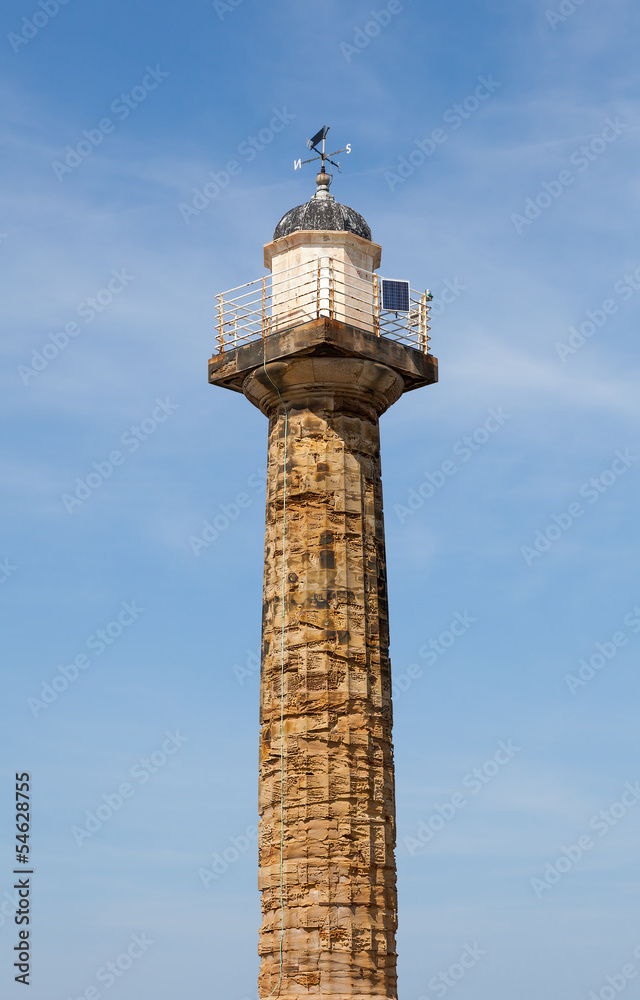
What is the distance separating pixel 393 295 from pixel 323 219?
2.40m

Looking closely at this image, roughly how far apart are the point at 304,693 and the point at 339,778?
6.30 ft

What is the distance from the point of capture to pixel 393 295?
109 feet

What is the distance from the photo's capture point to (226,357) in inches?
1325

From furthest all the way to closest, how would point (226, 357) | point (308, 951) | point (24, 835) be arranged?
point (226, 357) → point (24, 835) → point (308, 951)

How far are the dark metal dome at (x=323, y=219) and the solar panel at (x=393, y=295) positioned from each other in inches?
52.2

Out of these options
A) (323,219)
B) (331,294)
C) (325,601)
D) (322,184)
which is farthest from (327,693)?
(322,184)

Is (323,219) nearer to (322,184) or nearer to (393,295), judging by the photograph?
(322,184)

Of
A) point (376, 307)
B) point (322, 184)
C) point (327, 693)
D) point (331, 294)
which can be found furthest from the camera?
point (322, 184)

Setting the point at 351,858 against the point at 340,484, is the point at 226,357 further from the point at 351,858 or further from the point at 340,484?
the point at 351,858

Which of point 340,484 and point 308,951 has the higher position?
point 340,484

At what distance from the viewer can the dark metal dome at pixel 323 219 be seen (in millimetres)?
33406

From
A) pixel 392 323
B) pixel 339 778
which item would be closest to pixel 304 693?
pixel 339 778

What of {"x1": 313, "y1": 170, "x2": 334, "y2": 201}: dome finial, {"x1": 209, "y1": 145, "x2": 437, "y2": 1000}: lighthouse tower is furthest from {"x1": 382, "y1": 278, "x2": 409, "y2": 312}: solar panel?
→ {"x1": 313, "y1": 170, "x2": 334, "y2": 201}: dome finial

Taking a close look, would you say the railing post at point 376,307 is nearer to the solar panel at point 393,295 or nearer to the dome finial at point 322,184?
the solar panel at point 393,295
